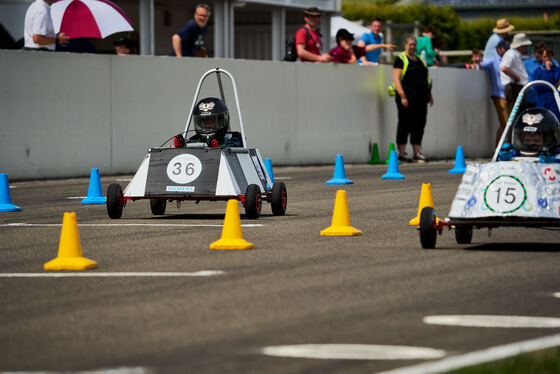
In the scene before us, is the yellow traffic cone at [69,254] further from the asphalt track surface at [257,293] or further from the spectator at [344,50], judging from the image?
the spectator at [344,50]

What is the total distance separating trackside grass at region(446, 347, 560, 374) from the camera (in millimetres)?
5250

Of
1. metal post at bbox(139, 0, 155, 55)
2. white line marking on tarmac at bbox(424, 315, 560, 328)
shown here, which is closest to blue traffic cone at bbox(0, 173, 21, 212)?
white line marking on tarmac at bbox(424, 315, 560, 328)

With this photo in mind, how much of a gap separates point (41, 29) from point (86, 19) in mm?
1698

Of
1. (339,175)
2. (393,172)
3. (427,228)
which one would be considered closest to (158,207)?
(427,228)

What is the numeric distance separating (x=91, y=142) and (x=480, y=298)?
40.2 ft

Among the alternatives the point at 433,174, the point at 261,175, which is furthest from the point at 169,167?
the point at 433,174

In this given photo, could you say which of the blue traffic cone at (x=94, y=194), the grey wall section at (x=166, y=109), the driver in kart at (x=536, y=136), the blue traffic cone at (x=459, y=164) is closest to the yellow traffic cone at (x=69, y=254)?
the driver in kart at (x=536, y=136)

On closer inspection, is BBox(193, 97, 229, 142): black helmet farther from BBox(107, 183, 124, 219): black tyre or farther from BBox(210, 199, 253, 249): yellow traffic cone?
BBox(210, 199, 253, 249): yellow traffic cone

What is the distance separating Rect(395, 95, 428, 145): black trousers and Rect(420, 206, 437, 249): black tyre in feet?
43.8

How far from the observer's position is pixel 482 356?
5.58 metres

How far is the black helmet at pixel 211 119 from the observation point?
43.4 feet

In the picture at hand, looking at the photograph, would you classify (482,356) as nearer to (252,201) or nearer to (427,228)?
(427,228)

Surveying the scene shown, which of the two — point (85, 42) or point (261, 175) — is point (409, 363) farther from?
point (85, 42)

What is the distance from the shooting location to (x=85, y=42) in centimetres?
1956
